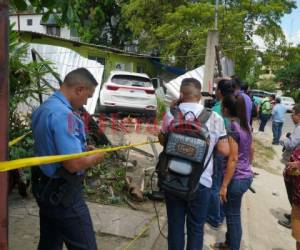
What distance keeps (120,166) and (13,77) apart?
2.33 metres

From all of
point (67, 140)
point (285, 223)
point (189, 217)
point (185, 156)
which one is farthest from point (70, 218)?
point (285, 223)

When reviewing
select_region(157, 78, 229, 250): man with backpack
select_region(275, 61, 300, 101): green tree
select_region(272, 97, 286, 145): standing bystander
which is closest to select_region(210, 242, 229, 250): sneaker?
select_region(157, 78, 229, 250): man with backpack

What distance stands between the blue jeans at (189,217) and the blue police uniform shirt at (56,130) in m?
1.08

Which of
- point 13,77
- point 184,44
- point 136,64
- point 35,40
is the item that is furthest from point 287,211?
point 136,64

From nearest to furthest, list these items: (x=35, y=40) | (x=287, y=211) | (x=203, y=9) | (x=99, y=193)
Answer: (x=99, y=193) → (x=287, y=211) → (x=35, y=40) → (x=203, y=9)

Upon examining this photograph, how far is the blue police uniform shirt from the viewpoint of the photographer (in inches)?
91.5

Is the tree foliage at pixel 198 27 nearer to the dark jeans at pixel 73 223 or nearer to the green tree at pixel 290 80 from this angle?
the dark jeans at pixel 73 223

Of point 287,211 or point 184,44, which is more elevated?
point 184,44

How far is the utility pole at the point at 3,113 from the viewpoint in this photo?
1.58 meters

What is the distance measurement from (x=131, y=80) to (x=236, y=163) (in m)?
10.2

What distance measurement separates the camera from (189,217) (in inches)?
129

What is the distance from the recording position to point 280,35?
2384 cm

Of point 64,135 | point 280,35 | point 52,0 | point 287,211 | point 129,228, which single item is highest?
point 280,35

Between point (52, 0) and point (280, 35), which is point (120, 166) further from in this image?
point (280, 35)
